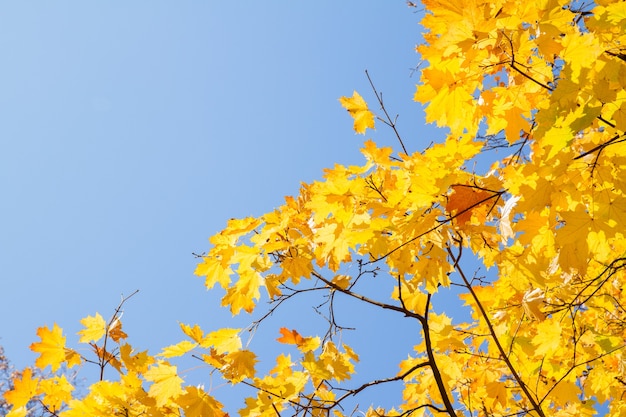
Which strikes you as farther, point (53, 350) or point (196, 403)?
point (53, 350)

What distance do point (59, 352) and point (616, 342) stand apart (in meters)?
3.27

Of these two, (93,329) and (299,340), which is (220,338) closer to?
(299,340)

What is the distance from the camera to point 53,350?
256 cm

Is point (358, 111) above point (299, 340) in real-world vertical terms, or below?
above

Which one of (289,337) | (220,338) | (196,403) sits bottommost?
(196,403)

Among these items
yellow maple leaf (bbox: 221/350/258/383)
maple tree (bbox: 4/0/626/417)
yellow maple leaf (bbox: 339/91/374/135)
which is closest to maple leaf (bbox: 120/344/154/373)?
maple tree (bbox: 4/0/626/417)

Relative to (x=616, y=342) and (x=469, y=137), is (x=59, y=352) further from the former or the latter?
(x=616, y=342)

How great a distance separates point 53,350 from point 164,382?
0.99 m

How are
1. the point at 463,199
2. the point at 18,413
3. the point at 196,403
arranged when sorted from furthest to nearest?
the point at 18,413, the point at 196,403, the point at 463,199

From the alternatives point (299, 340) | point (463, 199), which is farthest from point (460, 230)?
point (299, 340)

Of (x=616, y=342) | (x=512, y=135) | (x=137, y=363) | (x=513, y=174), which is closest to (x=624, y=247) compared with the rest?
(x=616, y=342)

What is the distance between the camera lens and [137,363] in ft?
8.32

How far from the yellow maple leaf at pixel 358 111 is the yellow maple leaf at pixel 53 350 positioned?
2119 mm

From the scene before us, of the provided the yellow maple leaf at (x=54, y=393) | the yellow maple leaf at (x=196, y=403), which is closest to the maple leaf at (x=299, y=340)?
the yellow maple leaf at (x=196, y=403)
